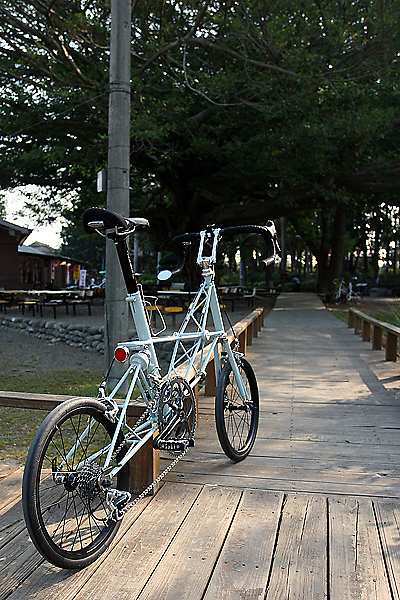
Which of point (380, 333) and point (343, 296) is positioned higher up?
point (343, 296)

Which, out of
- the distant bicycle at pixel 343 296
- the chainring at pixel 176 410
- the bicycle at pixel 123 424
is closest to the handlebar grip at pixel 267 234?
the bicycle at pixel 123 424

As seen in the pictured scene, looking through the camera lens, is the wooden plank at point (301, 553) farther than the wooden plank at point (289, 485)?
No

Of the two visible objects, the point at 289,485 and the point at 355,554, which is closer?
the point at 355,554

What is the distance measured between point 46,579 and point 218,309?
1.88 m

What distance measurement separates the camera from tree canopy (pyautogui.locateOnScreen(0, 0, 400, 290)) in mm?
10883

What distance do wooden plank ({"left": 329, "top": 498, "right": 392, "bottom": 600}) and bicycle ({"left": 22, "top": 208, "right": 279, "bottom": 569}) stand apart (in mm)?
780

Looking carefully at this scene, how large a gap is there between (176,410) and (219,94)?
402 inches

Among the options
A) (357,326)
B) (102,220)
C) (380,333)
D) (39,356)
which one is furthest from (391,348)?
(39,356)

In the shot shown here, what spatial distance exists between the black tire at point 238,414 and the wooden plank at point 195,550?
0.41m

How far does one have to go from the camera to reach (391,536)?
2432 millimetres

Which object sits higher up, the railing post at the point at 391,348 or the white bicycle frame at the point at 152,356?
the white bicycle frame at the point at 152,356

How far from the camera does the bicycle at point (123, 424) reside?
2047 millimetres

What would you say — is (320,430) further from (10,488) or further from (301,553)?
(10,488)

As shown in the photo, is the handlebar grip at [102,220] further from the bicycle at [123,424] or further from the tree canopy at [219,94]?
the tree canopy at [219,94]
